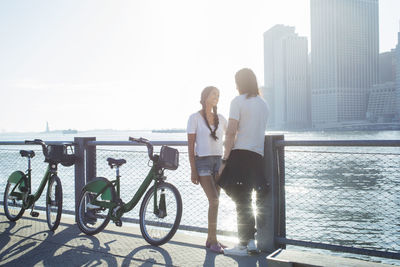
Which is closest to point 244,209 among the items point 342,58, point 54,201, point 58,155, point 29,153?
point 54,201

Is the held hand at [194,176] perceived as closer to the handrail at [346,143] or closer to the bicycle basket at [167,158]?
the bicycle basket at [167,158]

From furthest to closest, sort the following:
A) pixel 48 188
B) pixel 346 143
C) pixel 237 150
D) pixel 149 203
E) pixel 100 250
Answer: pixel 48 188
pixel 149 203
pixel 100 250
pixel 237 150
pixel 346 143

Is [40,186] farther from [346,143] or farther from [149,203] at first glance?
[346,143]

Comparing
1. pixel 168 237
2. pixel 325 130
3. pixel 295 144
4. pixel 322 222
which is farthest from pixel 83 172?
pixel 325 130

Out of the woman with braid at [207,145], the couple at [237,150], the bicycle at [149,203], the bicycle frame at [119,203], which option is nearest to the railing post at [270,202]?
the couple at [237,150]

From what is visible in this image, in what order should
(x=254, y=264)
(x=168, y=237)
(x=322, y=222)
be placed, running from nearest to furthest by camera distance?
1. (x=254, y=264)
2. (x=168, y=237)
3. (x=322, y=222)

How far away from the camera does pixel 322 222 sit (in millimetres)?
15688

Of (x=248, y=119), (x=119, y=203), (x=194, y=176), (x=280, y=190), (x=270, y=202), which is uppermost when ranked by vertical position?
(x=248, y=119)

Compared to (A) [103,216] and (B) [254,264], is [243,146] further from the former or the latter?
(A) [103,216]

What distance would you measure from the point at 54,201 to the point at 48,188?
0.24 m

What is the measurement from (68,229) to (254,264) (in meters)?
2.79

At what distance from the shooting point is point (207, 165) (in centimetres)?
446

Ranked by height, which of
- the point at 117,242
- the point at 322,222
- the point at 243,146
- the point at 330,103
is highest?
the point at 330,103

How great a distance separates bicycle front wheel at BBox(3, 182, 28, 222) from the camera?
607 centimetres
